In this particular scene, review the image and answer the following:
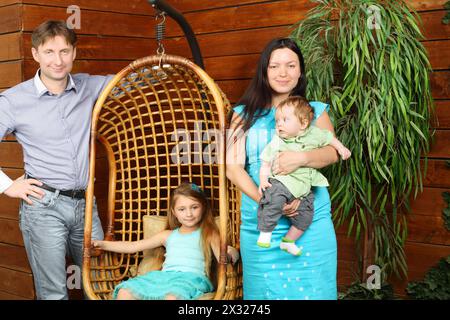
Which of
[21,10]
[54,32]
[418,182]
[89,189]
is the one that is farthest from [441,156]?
[21,10]

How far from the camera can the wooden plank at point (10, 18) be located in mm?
3130

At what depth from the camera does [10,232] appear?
10.9ft

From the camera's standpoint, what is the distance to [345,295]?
3180 millimetres

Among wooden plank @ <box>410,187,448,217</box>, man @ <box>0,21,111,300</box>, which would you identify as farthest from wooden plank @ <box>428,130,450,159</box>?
man @ <box>0,21,111,300</box>

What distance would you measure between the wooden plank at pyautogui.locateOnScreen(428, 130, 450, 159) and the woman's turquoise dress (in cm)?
87

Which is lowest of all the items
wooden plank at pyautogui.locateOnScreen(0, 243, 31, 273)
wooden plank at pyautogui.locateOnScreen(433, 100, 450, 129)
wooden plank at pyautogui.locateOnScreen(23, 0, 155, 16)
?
wooden plank at pyautogui.locateOnScreen(0, 243, 31, 273)

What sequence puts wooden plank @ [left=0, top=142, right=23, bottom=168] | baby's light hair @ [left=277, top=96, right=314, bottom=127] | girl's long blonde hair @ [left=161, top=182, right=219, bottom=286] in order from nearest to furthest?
baby's light hair @ [left=277, top=96, right=314, bottom=127]
girl's long blonde hair @ [left=161, top=182, right=219, bottom=286]
wooden plank @ [left=0, top=142, right=23, bottom=168]

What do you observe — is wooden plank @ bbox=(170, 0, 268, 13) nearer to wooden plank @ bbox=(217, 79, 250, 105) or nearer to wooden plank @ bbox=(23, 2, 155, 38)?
wooden plank @ bbox=(23, 2, 155, 38)

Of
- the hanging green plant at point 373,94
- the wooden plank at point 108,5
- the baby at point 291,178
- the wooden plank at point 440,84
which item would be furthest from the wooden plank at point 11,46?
the wooden plank at point 440,84

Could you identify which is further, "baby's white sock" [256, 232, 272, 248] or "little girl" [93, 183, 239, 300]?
"little girl" [93, 183, 239, 300]

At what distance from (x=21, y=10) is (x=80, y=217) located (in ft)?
3.79

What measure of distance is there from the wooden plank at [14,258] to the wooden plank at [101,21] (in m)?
1.15

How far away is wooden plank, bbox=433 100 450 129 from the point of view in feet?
9.88

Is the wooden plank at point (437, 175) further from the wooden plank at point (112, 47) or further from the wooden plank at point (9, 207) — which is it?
the wooden plank at point (9, 207)
